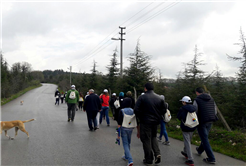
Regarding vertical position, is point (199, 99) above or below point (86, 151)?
above

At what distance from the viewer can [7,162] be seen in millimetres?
5703

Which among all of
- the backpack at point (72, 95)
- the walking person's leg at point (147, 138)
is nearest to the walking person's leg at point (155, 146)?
the walking person's leg at point (147, 138)

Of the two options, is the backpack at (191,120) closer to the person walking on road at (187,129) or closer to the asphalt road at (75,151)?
the person walking on road at (187,129)

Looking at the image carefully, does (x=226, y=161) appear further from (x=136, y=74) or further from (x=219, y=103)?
(x=136, y=74)

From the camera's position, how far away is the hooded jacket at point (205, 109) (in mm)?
5670

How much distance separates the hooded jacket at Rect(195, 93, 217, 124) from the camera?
18.6ft

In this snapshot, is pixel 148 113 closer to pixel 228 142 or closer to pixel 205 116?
pixel 205 116

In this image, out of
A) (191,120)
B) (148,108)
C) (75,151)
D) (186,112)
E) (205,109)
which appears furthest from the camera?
(75,151)

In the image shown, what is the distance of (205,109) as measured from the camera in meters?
5.69

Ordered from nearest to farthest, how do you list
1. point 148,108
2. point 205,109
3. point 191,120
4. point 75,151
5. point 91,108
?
point 148,108 → point 191,120 → point 205,109 → point 75,151 → point 91,108

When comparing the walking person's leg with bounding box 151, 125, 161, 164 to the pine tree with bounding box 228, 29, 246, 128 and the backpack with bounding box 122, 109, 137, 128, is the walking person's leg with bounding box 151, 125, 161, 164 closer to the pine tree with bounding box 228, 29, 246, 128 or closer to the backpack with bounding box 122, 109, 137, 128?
the backpack with bounding box 122, 109, 137, 128

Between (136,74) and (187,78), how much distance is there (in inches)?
150

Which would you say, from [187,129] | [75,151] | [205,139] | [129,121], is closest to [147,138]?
[129,121]

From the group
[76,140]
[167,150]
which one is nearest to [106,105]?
[76,140]
